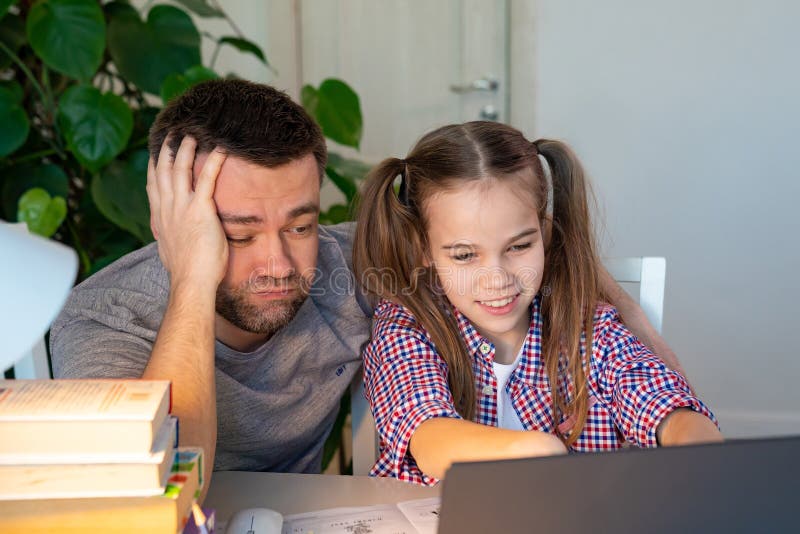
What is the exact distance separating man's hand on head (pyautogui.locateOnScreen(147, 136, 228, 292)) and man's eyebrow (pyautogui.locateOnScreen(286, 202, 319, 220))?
0.35 feet

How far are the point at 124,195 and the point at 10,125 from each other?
0.32 m

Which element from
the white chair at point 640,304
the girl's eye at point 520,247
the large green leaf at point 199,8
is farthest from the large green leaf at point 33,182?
the girl's eye at point 520,247

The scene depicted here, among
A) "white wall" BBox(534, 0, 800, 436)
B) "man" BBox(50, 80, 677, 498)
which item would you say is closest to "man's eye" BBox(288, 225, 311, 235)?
"man" BBox(50, 80, 677, 498)

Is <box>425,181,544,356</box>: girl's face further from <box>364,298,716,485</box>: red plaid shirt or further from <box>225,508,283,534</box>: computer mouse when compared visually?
<box>225,508,283,534</box>: computer mouse

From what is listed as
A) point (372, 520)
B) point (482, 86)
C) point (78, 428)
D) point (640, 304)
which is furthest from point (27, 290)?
point (482, 86)

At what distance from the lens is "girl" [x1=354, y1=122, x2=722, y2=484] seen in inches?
43.5

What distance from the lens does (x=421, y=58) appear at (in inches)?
117

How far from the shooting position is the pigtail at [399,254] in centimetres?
120

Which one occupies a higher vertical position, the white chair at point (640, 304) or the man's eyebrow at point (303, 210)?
the man's eyebrow at point (303, 210)

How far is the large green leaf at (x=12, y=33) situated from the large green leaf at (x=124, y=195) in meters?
0.43

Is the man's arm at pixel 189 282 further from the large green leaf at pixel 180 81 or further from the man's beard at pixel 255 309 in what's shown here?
the large green leaf at pixel 180 81

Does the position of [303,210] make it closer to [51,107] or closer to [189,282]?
[189,282]

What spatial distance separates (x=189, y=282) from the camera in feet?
3.47

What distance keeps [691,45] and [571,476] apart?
8.16 ft
